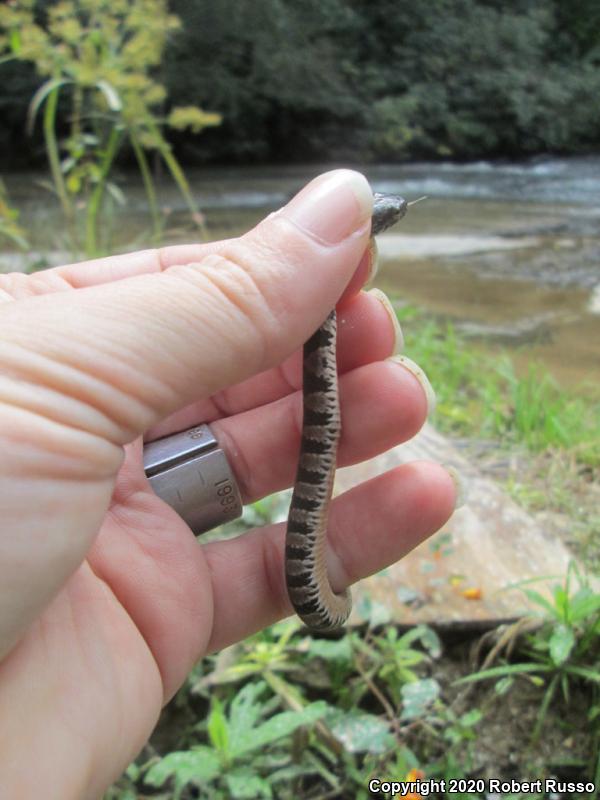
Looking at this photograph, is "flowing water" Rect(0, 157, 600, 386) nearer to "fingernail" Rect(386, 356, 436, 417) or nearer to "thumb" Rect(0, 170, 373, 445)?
"fingernail" Rect(386, 356, 436, 417)

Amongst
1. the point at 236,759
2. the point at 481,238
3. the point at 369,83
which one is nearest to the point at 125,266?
the point at 236,759

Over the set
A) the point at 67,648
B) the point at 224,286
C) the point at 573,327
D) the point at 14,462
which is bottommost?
the point at 573,327

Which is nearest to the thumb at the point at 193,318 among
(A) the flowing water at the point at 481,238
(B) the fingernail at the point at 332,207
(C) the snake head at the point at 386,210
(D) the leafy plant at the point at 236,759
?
(B) the fingernail at the point at 332,207

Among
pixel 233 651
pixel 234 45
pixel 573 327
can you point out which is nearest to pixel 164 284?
pixel 233 651

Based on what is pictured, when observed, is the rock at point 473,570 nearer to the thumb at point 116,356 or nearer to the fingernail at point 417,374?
the fingernail at point 417,374

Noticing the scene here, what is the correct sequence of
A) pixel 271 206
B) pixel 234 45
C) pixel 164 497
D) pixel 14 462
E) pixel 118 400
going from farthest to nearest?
pixel 234 45
pixel 271 206
pixel 164 497
pixel 118 400
pixel 14 462

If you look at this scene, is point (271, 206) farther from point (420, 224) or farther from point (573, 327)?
point (573, 327)
